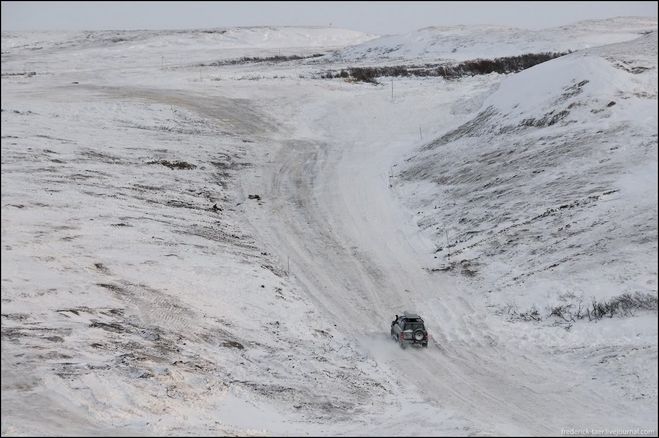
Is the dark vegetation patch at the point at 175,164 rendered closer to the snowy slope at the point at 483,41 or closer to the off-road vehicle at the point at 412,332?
the off-road vehicle at the point at 412,332

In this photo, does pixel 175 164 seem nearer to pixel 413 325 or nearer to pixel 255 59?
pixel 413 325

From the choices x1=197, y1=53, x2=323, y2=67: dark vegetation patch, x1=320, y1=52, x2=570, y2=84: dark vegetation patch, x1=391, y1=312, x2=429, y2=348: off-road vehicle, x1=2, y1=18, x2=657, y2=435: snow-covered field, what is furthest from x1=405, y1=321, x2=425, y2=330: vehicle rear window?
x1=197, y1=53, x2=323, y2=67: dark vegetation patch

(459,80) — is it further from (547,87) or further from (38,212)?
(38,212)

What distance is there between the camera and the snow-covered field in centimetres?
2109

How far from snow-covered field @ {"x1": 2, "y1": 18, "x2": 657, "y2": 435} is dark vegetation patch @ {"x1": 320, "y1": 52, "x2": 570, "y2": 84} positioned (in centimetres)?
1974

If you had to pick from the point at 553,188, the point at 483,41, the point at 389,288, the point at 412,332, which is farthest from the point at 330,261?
the point at 483,41

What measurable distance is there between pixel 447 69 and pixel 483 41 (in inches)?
819

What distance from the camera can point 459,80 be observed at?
78625 mm

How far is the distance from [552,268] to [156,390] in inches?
731

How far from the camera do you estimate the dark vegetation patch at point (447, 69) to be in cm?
8044

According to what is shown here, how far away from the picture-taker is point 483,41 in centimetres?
10031

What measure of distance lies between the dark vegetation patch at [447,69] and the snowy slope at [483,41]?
368 centimetres

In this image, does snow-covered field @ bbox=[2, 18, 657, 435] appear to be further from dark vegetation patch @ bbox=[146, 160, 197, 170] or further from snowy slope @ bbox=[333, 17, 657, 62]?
snowy slope @ bbox=[333, 17, 657, 62]

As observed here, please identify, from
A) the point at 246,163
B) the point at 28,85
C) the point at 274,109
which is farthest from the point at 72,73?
the point at 246,163
